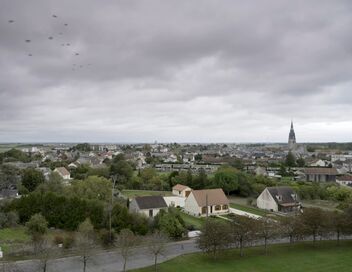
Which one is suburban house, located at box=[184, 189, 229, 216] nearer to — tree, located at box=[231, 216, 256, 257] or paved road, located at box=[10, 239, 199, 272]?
paved road, located at box=[10, 239, 199, 272]

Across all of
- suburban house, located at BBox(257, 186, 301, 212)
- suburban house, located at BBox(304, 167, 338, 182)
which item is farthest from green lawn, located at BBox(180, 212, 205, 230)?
suburban house, located at BBox(304, 167, 338, 182)

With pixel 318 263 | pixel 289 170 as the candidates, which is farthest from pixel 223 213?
pixel 289 170

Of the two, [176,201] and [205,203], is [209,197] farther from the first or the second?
[176,201]

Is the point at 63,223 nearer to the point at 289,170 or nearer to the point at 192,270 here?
the point at 192,270

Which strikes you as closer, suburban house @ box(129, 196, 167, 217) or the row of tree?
the row of tree

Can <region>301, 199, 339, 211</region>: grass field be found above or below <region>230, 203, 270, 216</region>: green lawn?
above
